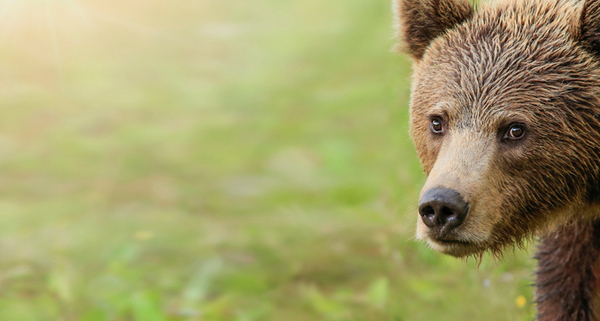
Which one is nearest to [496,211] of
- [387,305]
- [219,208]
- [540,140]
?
[540,140]

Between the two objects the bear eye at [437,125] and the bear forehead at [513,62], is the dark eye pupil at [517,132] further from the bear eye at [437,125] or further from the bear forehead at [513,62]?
the bear eye at [437,125]

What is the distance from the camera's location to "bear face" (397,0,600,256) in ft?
9.22

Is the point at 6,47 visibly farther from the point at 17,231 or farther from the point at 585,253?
the point at 585,253

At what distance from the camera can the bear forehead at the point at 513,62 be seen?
294 cm

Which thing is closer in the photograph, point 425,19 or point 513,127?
point 513,127

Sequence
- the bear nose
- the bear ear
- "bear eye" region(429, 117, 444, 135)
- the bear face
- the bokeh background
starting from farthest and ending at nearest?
the bokeh background < the bear ear < "bear eye" region(429, 117, 444, 135) < the bear face < the bear nose

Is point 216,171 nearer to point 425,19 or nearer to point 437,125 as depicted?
point 425,19

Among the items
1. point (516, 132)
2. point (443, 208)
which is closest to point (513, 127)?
point (516, 132)

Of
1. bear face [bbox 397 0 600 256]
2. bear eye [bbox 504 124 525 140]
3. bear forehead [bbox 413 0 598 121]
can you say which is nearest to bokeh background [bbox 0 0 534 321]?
bear forehead [bbox 413 0 598 121]

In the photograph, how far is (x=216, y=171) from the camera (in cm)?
740

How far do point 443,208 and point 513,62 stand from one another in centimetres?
88

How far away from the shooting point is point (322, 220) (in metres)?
6.54

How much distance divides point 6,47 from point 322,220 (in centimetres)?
475

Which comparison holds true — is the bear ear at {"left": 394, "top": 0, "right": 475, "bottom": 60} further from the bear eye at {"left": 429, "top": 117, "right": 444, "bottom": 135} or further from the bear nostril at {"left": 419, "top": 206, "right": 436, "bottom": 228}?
the bear nostril at {"left": 419, "top": 206, "right": 436, "bottom": 228}
